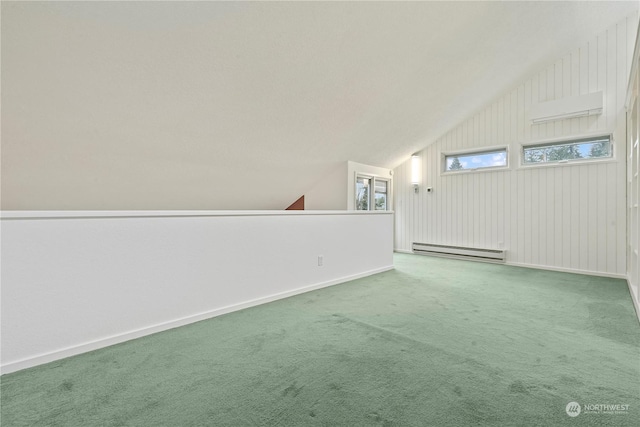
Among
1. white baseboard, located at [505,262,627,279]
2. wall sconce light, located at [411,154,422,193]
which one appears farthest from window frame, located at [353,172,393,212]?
white baseboard, located at [505,262,627,279]

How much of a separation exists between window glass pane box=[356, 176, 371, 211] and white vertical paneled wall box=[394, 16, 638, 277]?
1284 millimetres

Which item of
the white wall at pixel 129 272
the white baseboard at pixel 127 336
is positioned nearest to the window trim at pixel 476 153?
the white wall at pixel 129 272

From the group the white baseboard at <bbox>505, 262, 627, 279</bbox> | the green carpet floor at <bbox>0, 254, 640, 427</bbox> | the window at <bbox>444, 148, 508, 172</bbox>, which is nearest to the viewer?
the green carpet floor at <bbox>0, 254, 640, 427</bbox>

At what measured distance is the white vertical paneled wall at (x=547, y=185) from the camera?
4301mm

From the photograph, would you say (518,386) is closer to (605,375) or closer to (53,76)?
(605,375)

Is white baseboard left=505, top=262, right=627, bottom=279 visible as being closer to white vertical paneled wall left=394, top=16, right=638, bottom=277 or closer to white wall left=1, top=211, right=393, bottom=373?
white vertical paneled wall left=394, top=16, right=638, bottom=277

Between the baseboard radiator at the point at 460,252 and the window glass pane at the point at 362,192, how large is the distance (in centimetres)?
144

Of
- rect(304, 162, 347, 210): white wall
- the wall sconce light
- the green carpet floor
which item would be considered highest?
the wall sconce light

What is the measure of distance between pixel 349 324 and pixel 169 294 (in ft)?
4.84

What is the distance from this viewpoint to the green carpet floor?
136 cm

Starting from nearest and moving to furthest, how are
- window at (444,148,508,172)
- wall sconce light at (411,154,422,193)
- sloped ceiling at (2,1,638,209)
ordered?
sloped ceiling at (2,1,638,209) → window at (444,148,508,172) → wall sconce light at (411,154,422,193)

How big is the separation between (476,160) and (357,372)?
5.25 m

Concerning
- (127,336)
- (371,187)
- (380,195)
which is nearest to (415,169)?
(380,195)

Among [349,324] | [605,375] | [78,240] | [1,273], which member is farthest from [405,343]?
[1,273]
